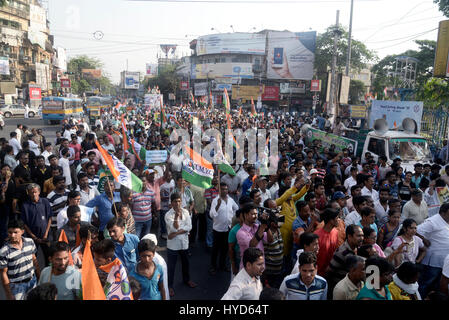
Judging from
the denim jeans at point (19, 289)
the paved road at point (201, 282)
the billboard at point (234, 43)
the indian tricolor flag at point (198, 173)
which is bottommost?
the paved road at point (201, 282)

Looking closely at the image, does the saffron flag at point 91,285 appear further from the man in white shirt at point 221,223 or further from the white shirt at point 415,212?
the white shirt at point 415,212

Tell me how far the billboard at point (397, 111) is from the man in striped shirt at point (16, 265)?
13894 mm

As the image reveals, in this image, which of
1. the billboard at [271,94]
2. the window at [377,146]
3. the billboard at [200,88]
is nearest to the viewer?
the window at [377,146]

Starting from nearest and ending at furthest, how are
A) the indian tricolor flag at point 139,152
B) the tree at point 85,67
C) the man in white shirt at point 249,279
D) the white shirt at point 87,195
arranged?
1. the man in white shirt at point 249,279
2. the white shirt at point 87,195
3. the indian tricolor flag at point 139,152
4. the tree at point 85,67

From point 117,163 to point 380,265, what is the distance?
11.4 ft

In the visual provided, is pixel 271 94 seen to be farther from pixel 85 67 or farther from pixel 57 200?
pixel 85 67

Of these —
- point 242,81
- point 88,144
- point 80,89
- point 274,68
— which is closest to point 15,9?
point 80,89

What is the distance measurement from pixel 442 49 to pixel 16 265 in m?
16.9

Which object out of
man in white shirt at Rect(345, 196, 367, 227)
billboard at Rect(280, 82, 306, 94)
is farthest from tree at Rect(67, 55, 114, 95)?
man in white shirt at Rect(345, 196, 367, 227)

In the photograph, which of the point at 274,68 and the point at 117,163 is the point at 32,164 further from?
the point at 274,68

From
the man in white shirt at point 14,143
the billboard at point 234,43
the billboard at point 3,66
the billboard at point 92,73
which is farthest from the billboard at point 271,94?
the billboard at point 92,73

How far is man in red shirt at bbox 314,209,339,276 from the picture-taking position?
389cm

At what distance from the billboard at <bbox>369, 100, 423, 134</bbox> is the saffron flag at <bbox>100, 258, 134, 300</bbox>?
44.6 ft

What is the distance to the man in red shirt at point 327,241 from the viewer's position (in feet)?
12.8
